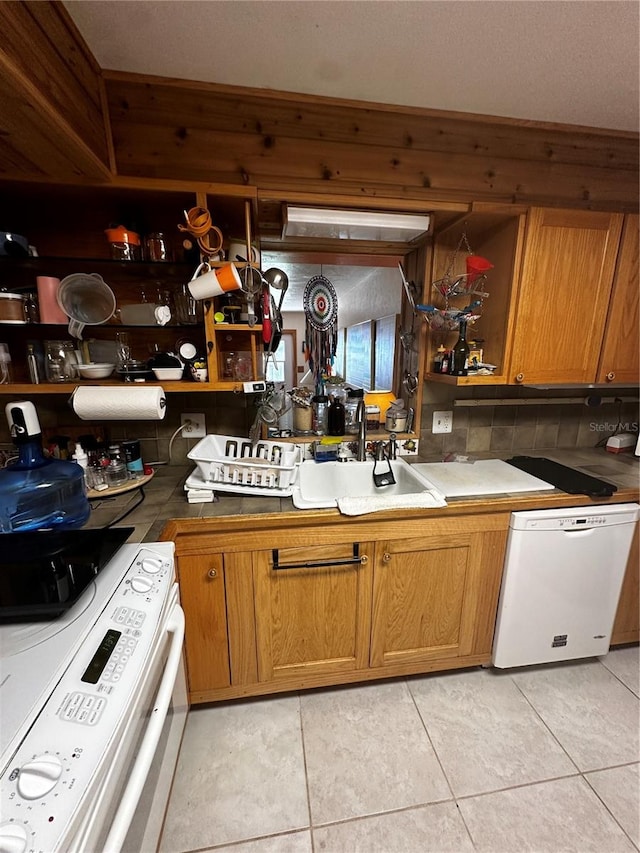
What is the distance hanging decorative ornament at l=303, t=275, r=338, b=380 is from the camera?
5.67 feet

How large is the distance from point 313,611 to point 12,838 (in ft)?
3.30

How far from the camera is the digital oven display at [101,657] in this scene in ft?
1.99

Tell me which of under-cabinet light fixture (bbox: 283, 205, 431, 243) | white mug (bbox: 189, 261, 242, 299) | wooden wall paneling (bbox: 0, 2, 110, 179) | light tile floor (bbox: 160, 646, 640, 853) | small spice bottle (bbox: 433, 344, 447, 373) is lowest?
light tile floor (bbox: 160, 646, 640, 853)

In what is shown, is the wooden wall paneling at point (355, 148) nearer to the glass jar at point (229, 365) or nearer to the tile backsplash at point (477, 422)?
the glass jar at point (229, 365)

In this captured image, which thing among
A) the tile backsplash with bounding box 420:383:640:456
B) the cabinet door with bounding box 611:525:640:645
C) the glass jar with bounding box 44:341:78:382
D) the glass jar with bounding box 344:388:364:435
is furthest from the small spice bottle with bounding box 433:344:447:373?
the glass jar with bounding box 44:341:78:382

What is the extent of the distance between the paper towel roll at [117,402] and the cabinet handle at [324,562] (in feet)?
2.24

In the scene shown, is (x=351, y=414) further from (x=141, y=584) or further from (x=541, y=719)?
(x=541, y=719)

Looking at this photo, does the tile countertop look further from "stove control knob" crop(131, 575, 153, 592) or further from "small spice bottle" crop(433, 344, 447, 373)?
"small spice bottle" crop(433, 344, 447, 373)

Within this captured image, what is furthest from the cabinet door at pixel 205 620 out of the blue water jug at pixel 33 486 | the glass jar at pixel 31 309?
the glass jar at pixel 31 309

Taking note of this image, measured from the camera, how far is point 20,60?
32.1 inches

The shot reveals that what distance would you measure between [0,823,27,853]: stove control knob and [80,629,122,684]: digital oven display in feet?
0.65

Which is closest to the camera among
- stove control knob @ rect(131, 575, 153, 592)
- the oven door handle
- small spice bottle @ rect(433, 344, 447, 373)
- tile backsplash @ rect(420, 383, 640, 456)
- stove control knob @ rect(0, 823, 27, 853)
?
stove control knob @ rect(0, 823, 27, 853)

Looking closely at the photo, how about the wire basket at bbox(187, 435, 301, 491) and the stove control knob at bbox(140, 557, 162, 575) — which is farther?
the wire basket at bbox(187, 435, 301, 491)

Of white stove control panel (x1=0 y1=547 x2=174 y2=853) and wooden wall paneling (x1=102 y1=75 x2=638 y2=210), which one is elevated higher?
wooden wall paneling (x1=102 y1=75 x2=638 y2=210)
